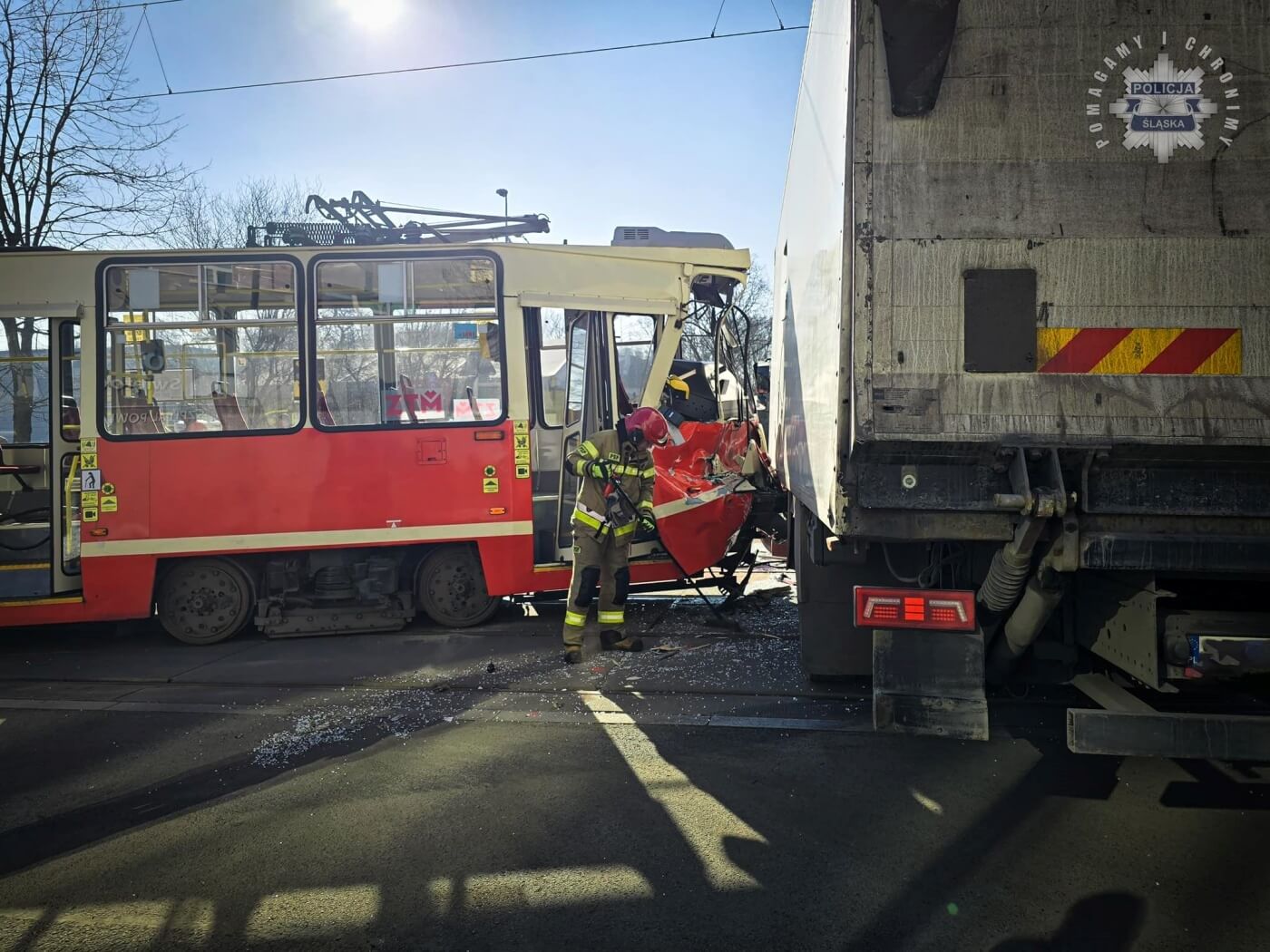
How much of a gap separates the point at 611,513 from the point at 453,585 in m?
1.81

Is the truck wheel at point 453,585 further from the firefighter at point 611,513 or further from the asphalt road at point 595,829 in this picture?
the asphalt road at point 595,829

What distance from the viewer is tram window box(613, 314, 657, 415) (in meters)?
7.60

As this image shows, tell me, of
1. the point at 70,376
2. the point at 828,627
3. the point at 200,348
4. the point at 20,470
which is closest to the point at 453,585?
the point at 200,348

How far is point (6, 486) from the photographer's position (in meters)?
7.80

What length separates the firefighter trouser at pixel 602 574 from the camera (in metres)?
6.50

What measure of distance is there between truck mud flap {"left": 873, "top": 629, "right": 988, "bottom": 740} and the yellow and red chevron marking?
1258 millimetres

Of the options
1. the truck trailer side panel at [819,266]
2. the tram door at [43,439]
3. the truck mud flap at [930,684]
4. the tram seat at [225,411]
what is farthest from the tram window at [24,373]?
the truck mud flap at [930,684]

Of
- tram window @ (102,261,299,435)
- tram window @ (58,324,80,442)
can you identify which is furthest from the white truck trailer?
tram window @ (58,324,80,442)

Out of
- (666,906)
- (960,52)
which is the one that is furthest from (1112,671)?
(960,52)

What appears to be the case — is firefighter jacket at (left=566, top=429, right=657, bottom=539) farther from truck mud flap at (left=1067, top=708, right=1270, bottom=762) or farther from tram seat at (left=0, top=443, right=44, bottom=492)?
tram seat at (left=0, top=443, right=44, bottom=492)

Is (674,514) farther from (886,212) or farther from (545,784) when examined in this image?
(886,212)

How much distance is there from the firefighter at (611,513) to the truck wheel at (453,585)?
1.25m

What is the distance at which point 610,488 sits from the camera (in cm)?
654

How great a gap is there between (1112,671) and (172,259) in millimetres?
7409
